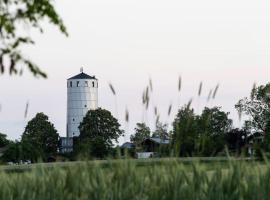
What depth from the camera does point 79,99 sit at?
5856 inches

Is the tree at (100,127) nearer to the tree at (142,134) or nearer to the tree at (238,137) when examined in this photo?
the tree at (238,137)

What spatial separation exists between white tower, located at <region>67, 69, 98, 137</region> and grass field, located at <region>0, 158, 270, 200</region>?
13689 cm

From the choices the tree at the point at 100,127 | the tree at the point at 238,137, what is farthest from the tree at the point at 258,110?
the tree at the point at 238,137

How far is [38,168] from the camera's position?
26.6ft

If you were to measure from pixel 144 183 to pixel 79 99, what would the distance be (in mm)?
142047

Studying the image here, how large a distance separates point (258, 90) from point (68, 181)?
7159 cm

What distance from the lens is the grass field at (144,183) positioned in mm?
7094

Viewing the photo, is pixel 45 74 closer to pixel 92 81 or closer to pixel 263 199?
pixel 263 199

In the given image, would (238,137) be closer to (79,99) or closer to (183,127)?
(183,127)

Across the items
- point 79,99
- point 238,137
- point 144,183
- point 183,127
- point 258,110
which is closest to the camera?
point 144,183

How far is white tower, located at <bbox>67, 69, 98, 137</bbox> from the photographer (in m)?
147

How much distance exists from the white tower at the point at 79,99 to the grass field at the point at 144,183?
136888 mm

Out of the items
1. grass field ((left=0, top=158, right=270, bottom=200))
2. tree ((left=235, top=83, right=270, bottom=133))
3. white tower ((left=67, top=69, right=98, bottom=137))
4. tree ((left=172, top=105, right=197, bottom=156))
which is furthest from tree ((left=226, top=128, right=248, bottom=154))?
white tower ((left=67, top=69, right=98, bottom=137))

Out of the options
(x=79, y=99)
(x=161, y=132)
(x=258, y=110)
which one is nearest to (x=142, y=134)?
(x=161, y=132)
